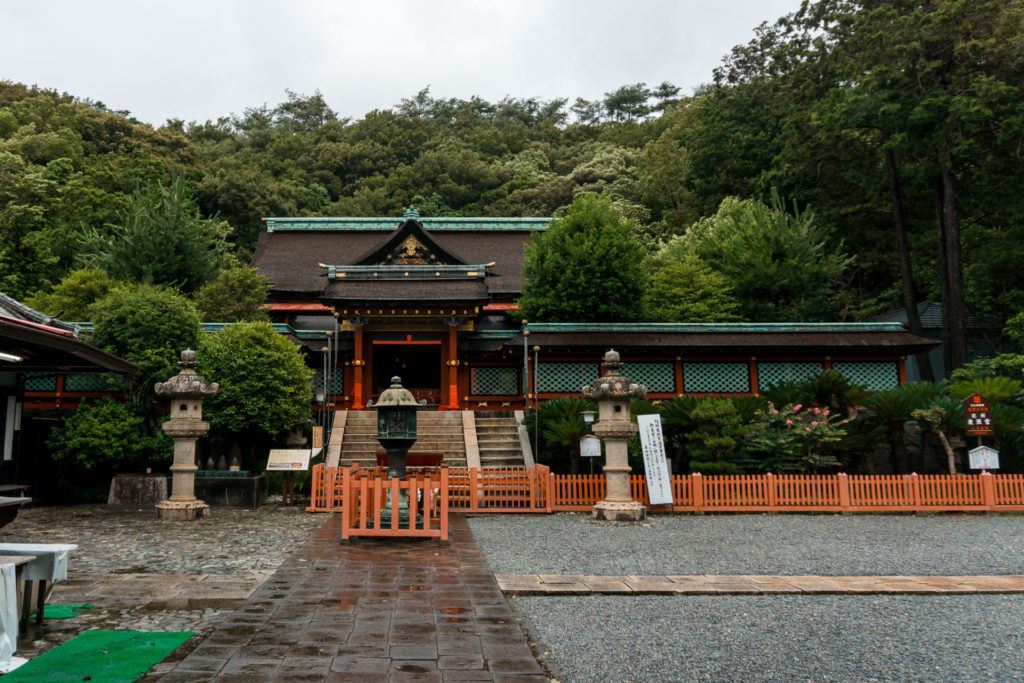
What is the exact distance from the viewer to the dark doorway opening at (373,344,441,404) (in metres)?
23.8

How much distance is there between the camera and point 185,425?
12.9 meters

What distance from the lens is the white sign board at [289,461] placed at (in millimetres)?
13875

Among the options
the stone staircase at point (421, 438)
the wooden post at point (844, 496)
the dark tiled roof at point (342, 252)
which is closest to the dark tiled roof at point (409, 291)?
the dark tiled roof at point (342, 252)

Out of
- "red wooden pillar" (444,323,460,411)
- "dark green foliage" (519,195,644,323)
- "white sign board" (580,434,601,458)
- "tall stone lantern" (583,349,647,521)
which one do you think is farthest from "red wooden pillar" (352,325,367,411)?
"tall stone lantern" (583,349,647,521)

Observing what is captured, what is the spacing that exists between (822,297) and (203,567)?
2110cm

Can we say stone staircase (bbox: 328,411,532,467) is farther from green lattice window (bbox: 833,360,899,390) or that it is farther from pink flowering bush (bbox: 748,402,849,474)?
green lattice window (bbox: 833,360,899,390)

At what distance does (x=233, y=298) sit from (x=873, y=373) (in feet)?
64.0

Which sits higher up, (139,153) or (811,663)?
(139,153)

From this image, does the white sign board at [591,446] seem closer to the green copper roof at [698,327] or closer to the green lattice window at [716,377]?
the green copper roof at [698,327]

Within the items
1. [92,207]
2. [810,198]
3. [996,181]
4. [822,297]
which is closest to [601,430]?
[822,297]

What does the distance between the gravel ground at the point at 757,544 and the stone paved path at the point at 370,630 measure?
137 cm

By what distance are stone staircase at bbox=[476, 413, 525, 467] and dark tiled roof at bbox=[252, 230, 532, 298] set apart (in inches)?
311

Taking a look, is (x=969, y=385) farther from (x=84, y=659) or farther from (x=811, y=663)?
(x=84, y=659)

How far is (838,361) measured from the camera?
18938 mm
